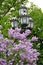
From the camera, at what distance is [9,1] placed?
68.0 feet

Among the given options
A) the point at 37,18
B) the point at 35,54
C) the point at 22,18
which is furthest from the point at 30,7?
the point at 35,54

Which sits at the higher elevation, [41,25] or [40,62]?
[41,25]

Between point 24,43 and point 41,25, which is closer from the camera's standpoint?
point 24,43

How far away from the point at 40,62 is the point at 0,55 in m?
9.05

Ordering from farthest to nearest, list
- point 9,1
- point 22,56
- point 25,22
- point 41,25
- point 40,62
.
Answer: point 9,1, point 41,25, point 40,62, point 25,22, point 22,56

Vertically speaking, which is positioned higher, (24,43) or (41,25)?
(41,25)

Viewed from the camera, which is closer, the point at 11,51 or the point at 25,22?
the point at 11,51

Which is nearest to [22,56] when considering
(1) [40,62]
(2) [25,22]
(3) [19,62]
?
(3) [19,62]

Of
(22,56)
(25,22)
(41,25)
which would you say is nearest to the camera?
(22,56)

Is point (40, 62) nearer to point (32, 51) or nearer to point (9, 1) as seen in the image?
point (9, 1)

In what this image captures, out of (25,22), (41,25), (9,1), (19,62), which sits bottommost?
(19,62)

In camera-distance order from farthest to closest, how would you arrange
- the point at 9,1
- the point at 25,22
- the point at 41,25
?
1. the point at 9,1
2. the point at 41,25
3. the point at 25,22

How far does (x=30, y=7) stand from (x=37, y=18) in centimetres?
375

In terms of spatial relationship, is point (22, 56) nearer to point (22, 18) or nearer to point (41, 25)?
point (22, 18)
